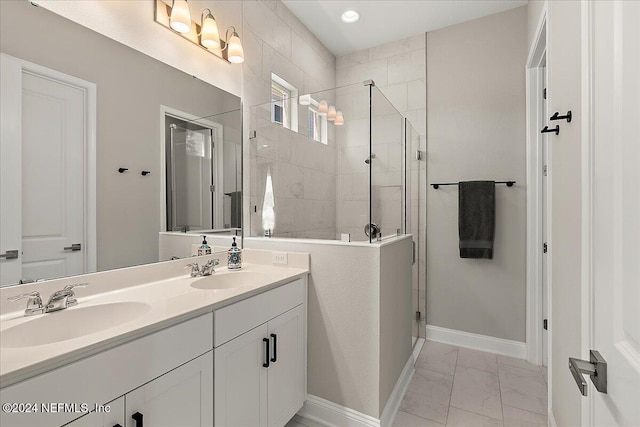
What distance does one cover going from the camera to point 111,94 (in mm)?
1380

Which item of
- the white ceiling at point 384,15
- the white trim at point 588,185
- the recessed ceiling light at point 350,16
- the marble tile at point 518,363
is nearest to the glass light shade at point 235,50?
the white ceiling at point 384,15

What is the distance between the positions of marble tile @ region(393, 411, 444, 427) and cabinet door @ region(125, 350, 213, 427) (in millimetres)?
1156

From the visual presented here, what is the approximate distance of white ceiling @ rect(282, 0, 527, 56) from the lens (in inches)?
99.7

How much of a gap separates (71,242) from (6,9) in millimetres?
875

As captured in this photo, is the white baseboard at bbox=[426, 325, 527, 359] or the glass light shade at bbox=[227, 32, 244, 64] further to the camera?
the white baseboard at bbox=[426, 325, 527, 359]

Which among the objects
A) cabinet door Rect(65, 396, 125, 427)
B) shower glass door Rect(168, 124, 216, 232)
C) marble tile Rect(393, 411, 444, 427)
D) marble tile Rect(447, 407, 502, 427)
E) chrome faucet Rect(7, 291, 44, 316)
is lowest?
marble tile Rect(447, 407, 502, 427)

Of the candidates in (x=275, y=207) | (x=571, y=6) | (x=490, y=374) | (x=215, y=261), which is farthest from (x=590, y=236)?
(x=490, y=374)

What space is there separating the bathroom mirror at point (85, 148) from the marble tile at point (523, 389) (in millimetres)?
2369

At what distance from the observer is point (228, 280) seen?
1725 millimetres

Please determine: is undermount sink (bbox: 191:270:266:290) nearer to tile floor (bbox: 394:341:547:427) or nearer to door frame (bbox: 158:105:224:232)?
door frame (bbox: 158:105:224:232)

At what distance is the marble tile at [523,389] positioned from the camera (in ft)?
6.38

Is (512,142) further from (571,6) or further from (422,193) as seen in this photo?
(571,6)

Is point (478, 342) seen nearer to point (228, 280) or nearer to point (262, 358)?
point (262, 358)

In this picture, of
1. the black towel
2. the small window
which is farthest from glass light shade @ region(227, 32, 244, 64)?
the black towel
